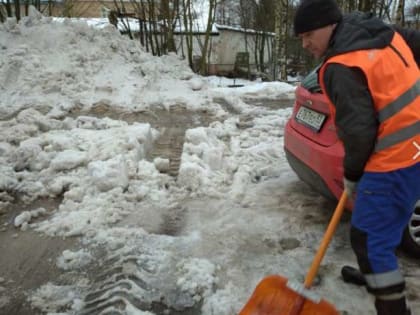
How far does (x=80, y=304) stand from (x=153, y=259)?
0.65 m

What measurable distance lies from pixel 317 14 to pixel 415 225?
178 cm

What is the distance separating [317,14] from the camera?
2.19 metres

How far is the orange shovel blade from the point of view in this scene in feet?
7.55

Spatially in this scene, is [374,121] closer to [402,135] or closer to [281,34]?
[402,135]

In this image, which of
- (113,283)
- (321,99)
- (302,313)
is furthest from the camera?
(321,99)

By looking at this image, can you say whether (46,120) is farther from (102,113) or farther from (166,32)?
(166,32)

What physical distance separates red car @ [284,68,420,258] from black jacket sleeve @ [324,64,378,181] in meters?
1.00

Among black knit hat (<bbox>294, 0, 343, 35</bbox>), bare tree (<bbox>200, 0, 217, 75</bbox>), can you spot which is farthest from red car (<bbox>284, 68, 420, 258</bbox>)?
bare tree (<bbox>200, 0, 217, 75</bbox>)

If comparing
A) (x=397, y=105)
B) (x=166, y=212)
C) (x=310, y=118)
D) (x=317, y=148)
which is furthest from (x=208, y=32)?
(x=397, y=105)

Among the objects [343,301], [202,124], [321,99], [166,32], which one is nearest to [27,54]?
[202,124]

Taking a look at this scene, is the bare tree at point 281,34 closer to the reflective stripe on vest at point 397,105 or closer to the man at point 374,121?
the man at point 374,121

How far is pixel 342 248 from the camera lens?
11.3 feet

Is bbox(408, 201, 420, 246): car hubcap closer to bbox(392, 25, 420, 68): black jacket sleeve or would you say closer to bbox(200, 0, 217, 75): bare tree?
bbox(392, 25, 420, 68): black jacket sleeve

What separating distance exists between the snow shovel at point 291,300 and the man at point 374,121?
0.17 metres
